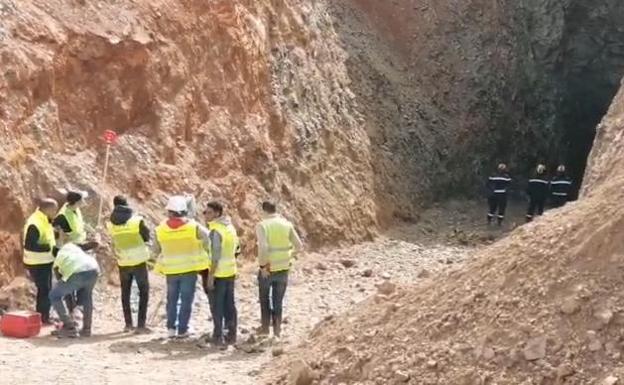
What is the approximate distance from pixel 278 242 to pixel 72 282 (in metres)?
2.27

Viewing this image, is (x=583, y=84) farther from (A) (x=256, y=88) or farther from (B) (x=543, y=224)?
(B) (x=543, y=224)

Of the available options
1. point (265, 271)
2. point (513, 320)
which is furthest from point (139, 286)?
point (513, 320)

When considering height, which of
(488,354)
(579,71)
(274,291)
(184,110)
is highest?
(579,71)

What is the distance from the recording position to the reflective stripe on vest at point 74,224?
12.1 metres

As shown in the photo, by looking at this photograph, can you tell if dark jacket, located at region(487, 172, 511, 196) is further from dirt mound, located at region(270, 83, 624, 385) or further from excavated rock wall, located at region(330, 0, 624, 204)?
dirt mound, located at region(270, 83, 624, 385)

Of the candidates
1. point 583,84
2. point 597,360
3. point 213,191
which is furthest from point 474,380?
point 583,84

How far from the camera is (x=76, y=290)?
11555mm

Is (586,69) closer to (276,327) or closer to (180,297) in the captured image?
(276,327)

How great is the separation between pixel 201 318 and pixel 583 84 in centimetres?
1669

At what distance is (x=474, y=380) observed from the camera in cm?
748

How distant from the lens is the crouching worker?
37.0ft

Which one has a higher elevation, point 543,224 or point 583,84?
point 583,84

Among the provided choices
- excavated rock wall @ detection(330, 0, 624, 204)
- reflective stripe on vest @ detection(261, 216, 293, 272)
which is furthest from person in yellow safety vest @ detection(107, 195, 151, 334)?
excavated rock wall @ detection(330, 0, 624, 204)

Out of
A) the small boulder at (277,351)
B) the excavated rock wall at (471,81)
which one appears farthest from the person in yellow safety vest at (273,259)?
the excavated rock wall at (471,81)
